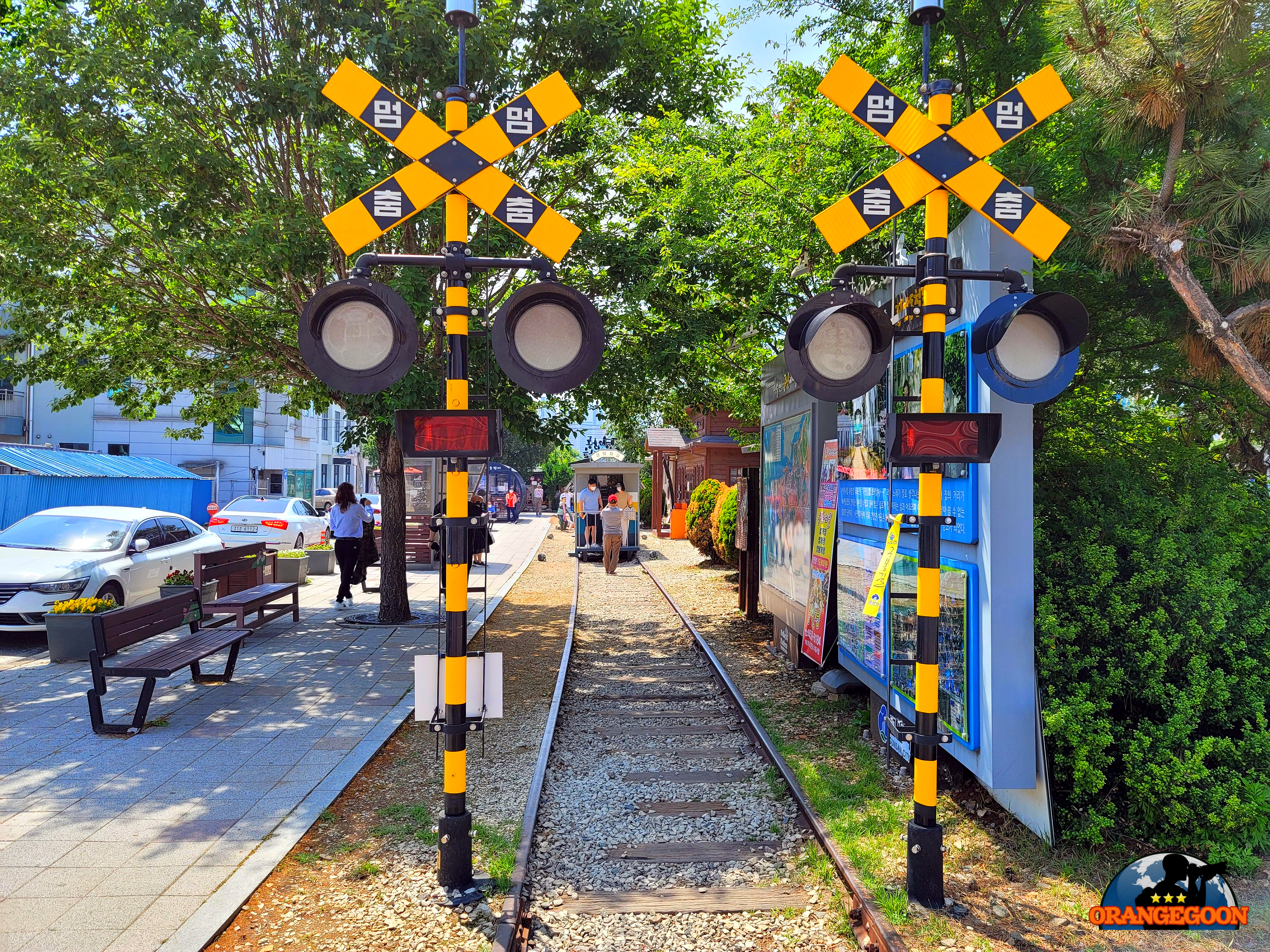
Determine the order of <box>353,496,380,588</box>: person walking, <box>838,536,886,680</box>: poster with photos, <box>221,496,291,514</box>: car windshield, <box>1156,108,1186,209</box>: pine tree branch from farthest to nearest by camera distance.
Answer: <box>221,496,291,514</box>: car windshield < <box>353,496,380,588</box>: person walking < <box>838,536,886,680</box>: poster with photos < <box>1156,108,1186,209</box>: pine tree branch

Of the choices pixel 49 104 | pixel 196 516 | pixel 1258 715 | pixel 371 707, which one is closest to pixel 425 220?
pixel 49 104

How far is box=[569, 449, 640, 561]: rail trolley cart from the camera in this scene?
22.9 metres

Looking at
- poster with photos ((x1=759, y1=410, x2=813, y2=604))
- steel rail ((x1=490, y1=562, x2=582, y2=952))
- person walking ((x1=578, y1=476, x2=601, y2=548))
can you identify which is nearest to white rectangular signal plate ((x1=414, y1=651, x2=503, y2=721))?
steel rail ((x1=490, y1=562, x2=582, y2=952))

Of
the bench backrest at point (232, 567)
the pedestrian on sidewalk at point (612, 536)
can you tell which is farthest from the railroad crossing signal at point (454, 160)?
the pedestrian on sidewalk at point (612, 536)

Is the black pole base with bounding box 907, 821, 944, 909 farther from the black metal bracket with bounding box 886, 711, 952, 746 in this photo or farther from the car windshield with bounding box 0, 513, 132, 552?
the car windshield with bounding box 0, 513, 132, 552

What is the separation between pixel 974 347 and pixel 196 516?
2552cm

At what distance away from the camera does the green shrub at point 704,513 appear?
20747 mm

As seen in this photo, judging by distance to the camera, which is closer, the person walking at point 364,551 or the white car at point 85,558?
the white car at point 85,558

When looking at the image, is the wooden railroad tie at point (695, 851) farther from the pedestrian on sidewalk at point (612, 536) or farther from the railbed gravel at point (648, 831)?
the pedestrian on sidewalk at point (612, 536)

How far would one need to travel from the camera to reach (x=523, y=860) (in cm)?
458

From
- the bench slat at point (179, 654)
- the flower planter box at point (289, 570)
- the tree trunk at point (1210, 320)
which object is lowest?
the flower planter box at point (289, 570)

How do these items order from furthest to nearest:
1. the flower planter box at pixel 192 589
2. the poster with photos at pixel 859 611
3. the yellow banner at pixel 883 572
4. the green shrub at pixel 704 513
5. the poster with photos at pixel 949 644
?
1. the green shrub at pixel 704 513
2. the flower planter box at pixel 192 589
3. the poster with photos at pixel 859 611
4. the poster with photos at pixel 949 644
5. the yellow banner at pixel 883 572

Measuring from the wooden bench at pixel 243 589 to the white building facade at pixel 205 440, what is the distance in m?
23.7

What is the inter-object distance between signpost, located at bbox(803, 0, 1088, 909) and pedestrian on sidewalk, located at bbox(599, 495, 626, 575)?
1518 cm
